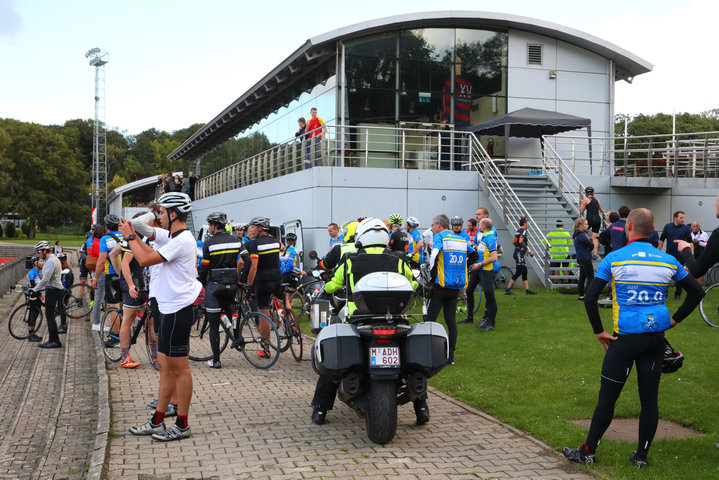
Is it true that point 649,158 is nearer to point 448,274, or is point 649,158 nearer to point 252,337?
point 448,274

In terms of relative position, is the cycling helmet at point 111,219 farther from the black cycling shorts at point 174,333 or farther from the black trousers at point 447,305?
the black trousers at point 447,305

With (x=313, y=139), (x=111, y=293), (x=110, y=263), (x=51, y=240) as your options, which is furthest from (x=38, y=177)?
(x=111, y=293)

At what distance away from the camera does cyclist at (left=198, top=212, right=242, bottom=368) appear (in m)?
9.49

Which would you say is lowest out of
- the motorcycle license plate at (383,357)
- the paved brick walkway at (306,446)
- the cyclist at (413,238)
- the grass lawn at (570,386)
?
the paved brick walkway at (306,446)

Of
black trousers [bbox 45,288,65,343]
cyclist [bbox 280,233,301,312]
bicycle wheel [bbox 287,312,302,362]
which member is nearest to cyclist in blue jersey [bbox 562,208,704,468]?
bicycle wheel [bbox 287,312,302,362]

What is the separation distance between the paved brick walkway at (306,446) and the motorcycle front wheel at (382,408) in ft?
0.53

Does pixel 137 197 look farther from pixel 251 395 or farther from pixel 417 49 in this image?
pixel 251 395

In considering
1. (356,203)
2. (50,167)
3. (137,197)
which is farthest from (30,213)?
(356,203)

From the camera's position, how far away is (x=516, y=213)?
64.1 ft

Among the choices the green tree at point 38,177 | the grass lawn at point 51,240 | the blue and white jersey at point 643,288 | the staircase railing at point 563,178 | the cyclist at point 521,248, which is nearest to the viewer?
the blue and white jersey at point 643,288

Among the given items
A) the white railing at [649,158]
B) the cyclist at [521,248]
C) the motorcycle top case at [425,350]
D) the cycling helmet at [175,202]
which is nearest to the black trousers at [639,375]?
the motorcycle top case at [425,350]

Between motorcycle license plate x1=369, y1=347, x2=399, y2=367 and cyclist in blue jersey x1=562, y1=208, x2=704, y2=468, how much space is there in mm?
1558

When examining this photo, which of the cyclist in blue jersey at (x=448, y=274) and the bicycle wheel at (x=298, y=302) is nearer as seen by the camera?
the cyclist in blue jersey at (x=448, y=274)

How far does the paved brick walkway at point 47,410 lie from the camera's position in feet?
20.1
